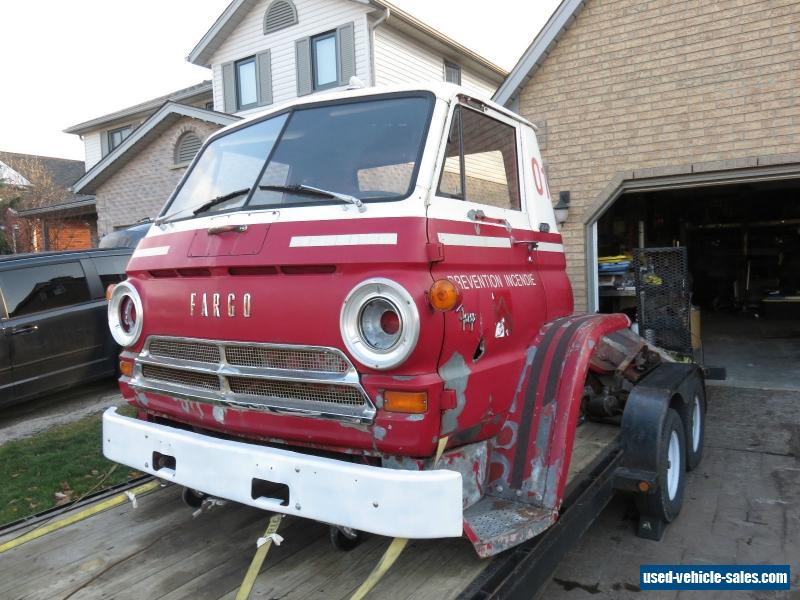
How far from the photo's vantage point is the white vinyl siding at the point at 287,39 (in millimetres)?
15258

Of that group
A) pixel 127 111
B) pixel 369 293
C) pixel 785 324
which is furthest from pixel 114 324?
pixel 127 111

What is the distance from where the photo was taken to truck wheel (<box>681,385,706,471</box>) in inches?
170

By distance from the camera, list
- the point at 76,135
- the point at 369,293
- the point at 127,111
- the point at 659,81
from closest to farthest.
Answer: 1. the point at 369,293
2. the point at 659,81
3. the point at 127,111
4. the point at 76,135

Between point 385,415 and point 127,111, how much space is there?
73.7 feet

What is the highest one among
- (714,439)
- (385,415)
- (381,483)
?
(385,415)

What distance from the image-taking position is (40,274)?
7.06 m

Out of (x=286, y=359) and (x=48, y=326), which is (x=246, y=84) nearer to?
(x=48, y=326)

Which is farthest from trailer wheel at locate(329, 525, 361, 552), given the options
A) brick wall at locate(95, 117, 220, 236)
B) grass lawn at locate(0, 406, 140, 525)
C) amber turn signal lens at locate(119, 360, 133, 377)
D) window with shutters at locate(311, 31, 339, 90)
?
brick wall at locate(95, 117, 220, 236)

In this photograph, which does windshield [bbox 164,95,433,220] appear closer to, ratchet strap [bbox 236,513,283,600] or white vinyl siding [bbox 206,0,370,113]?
ratchet strap [bbox 236,513,283,600]

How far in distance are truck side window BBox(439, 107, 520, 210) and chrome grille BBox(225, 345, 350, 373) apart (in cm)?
94

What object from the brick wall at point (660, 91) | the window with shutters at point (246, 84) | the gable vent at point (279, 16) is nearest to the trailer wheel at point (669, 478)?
the brick wall at point (660, 91)

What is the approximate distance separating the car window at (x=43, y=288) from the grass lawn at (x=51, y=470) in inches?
60.8

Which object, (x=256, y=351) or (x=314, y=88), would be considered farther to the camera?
(x=314, y=88)

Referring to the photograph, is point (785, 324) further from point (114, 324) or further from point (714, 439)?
point (114, 324)
